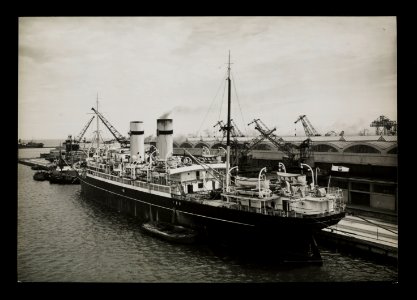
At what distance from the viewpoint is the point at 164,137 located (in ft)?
66.5

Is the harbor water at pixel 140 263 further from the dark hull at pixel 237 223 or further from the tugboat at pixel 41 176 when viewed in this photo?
the tugboat at pixel 41 176

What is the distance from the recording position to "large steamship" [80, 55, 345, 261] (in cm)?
1305

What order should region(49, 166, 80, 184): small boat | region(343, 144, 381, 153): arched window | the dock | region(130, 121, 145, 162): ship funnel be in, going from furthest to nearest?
region(49, 166, 80, 184): small boat → region(130, 121, 145, 162): ship funnel → region(343, 144, 381, 153): arched window → the dock

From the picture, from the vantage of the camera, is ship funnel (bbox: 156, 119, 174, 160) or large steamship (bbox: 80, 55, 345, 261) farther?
ship funnel (bbox: 156, 119, 174, 160)

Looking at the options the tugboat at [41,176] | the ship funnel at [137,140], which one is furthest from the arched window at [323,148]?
the tugboat at [41,176]

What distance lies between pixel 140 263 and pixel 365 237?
349 inches

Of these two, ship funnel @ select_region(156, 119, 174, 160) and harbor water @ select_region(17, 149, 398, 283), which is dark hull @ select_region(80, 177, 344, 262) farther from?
ship funnel @ select_region(156, 119, 174, 160)

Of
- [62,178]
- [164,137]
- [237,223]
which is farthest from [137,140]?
[62,178]

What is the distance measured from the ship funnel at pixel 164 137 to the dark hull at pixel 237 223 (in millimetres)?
2767

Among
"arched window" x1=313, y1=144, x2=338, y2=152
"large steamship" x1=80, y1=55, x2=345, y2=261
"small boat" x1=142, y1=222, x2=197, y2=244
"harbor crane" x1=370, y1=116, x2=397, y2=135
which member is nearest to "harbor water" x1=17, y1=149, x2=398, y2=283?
"small boat" x1=142, y1=222, x2=197, y2=244

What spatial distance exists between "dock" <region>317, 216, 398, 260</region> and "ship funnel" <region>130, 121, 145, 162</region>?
13.4 metres
